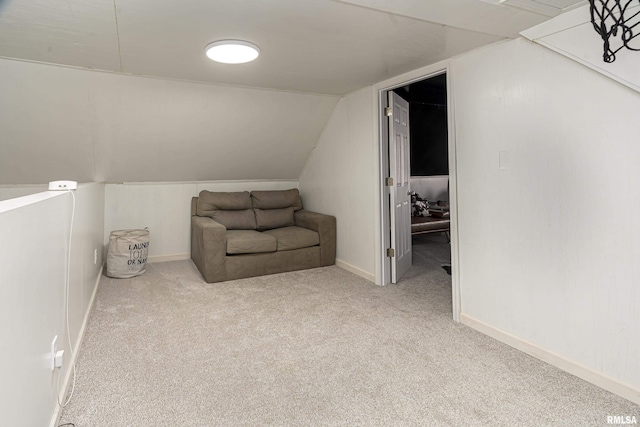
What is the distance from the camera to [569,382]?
6.47 feet

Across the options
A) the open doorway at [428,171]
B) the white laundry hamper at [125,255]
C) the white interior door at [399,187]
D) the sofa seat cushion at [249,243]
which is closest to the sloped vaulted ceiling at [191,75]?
the white interior door at [399,187]

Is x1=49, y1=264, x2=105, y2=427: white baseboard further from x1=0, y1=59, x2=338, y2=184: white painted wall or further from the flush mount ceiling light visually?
the flush mount ceiling light

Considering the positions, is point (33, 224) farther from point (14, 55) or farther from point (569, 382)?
point (569, 382)

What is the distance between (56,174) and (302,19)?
11.3ft

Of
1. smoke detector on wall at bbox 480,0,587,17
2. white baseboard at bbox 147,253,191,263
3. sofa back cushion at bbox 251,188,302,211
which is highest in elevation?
smoke detector on wall at bbox 480,0,587,17

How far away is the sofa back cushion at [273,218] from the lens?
471cm

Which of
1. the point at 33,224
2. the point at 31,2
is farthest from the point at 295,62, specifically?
the point at 33,224

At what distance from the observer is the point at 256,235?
13.6 ft

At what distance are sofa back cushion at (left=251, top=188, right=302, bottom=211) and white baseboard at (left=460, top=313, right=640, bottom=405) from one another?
2.87 m

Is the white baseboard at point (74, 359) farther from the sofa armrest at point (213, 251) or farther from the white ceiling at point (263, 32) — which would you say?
the white ceiling at point (263, 32)

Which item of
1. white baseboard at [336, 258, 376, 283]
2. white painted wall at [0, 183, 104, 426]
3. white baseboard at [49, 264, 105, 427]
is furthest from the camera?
white baseboard at [336, 258, 376, 283]

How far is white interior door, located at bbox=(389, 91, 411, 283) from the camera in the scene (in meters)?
3.68

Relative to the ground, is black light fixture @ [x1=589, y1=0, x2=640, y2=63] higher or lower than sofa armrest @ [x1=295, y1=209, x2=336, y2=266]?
higher

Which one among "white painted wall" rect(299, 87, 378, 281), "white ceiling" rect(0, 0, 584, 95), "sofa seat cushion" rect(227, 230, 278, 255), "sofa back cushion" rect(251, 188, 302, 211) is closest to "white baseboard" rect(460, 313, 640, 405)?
"white painted wall" rect(299, 87, 378, 281)
